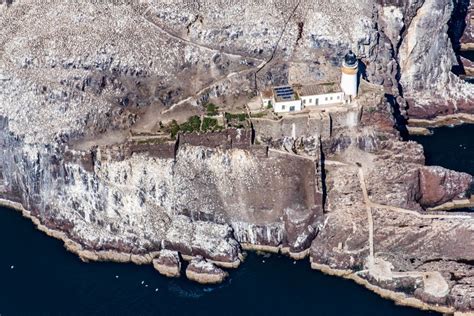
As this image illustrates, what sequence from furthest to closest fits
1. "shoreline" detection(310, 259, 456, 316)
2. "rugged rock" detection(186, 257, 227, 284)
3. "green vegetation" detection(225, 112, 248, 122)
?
1. "green vegetation" detection(225, 112, 248, 122)
2. "rugged rock" detection(186, 257, 227, 284)
3. "shoreline" detection(310, 259, 456, 316)

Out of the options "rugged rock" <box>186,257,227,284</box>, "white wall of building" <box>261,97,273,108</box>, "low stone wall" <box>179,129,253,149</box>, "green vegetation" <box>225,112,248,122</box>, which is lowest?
"rugged rock" <box>186,257,227,284</box>

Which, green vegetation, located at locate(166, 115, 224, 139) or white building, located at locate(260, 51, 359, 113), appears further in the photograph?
white building, located at locate(260, 51, 359, 113)

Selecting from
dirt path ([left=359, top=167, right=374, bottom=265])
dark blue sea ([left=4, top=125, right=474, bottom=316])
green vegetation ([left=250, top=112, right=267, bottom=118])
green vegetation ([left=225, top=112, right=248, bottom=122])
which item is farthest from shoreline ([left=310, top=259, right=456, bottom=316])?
green vegetation ([left=225, top=112, right=248, bottom=122])

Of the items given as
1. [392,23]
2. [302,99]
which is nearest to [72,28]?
[302,99]

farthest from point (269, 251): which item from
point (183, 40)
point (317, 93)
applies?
point (183, 40)

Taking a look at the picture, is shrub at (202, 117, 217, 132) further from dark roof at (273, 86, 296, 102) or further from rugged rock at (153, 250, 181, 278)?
rugged rock at (153, 250, 181, 278)

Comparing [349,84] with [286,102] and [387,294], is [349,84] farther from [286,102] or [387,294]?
[387,294]

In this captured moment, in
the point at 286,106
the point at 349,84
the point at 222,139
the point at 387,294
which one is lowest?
the point at 387,294
